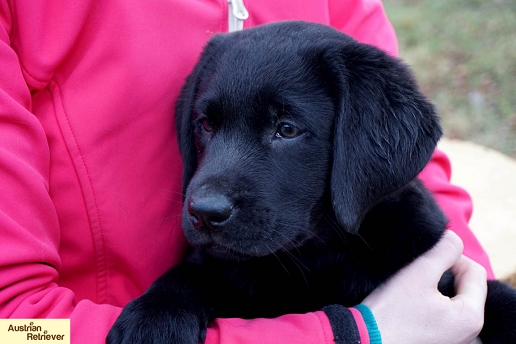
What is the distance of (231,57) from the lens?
6.04ft

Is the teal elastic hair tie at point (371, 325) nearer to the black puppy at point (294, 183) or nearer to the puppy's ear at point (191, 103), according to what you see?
the black puppy at point (294, 183)

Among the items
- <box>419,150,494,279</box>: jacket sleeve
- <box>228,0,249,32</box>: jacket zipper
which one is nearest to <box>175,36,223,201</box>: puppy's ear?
<box>228,0,249,32</box>: jacket zipper

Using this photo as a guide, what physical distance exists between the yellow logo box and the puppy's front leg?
135 millimetres

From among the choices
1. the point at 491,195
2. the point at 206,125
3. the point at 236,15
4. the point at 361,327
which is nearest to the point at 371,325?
the point at 361,327

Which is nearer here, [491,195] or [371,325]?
[371,325]

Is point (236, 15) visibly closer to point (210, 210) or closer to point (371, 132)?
point (371, 132)

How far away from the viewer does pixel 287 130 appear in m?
1.72

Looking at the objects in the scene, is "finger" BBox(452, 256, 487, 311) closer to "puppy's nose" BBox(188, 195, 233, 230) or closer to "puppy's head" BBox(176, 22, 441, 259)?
"puppy's head" BBox(176, 22, 441, 259)

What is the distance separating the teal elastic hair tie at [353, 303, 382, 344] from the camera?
62.0 inches

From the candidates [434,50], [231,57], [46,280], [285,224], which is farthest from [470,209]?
[434,50]

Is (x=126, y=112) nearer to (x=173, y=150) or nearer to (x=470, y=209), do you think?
(x=173, y=150)

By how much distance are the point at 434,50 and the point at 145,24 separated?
4910 millimetres

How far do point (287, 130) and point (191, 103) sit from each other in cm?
36

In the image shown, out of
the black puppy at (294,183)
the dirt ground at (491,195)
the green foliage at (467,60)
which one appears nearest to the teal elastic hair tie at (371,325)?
the black puppy at (294,183)
